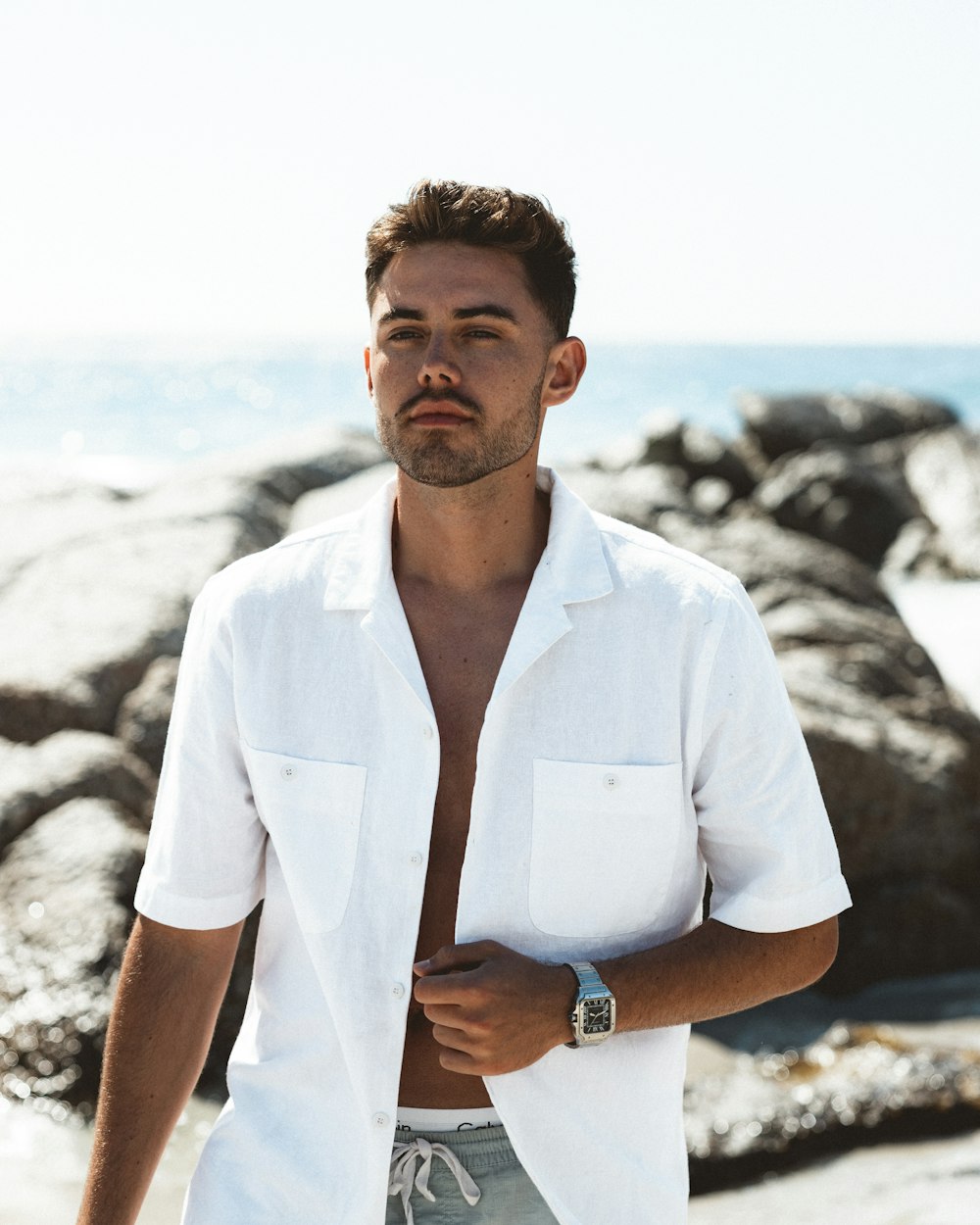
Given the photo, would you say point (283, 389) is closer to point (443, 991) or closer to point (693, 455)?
point (693, 455)

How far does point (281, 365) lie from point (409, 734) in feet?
209

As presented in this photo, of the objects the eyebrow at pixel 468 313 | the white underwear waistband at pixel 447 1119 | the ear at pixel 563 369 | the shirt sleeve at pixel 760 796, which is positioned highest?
the eyebrow at pixel 468 313

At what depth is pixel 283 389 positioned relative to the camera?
5316 centimetres

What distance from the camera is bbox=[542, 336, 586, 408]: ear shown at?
2564 millimetres

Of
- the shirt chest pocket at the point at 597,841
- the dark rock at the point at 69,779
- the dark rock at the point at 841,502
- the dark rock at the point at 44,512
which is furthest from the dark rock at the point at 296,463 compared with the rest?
the dark rock at the point at 841,502

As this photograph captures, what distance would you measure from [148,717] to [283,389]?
1934 inches

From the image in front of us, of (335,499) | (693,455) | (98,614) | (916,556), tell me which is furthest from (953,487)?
(98,614)

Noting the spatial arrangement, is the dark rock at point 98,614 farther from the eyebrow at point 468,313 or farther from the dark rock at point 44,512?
the eyebrow at point 468,313

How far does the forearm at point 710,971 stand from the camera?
2.12 metres

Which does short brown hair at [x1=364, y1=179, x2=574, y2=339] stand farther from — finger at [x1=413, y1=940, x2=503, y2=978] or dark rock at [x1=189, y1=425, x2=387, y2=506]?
dark rock at [x1=189, y1=425, x2=387, y2=506]

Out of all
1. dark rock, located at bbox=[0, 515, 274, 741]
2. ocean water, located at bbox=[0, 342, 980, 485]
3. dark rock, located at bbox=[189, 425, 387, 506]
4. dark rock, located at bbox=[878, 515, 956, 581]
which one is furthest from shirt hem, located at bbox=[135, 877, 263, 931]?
A: ocean water, located at bbox=[0, 342, 980, 485]

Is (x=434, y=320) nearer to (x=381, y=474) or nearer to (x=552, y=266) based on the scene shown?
(x=552, y=266)

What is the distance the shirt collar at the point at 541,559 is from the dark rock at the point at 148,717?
301cm

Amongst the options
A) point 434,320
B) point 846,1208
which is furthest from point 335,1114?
point 846,1208
